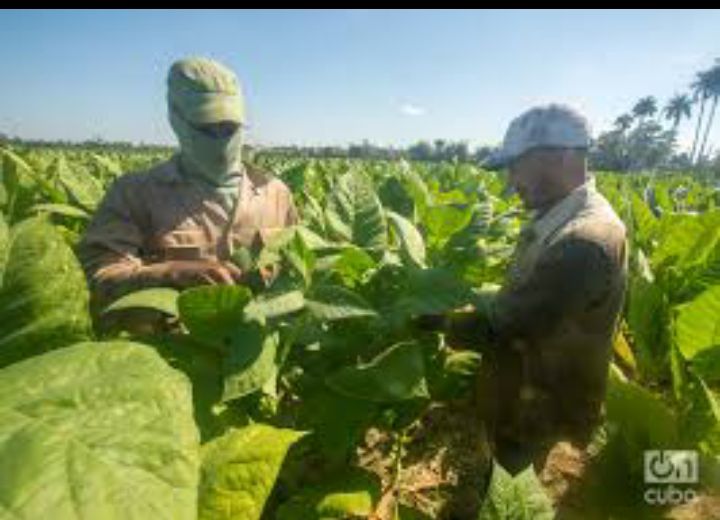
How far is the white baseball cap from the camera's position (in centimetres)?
246

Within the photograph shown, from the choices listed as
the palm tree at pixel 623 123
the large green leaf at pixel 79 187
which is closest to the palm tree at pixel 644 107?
the palm tree at pixel 623 123

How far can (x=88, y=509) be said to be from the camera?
0.52 m

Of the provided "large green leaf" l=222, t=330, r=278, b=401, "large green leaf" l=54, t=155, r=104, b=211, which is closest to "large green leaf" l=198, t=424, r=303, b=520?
"large green leaf" l=222, t=330, r=278, b=401

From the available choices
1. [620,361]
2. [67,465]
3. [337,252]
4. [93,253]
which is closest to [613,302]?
[337,252]

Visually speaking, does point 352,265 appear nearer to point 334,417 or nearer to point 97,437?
point 334,417

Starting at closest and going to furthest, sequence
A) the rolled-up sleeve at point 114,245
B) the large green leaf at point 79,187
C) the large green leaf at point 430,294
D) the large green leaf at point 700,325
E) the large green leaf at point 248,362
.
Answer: the large green leaf at point 248,362
the large green leaf at point 430,294
the large green leaf at point 700,325
the rolled-up sleeve at point 114,245
the large green leaf at point 79,187

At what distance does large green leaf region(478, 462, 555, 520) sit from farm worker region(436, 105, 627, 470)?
1.09 meters

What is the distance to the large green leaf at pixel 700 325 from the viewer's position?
5.87 ft

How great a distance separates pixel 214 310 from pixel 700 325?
1.14 metres

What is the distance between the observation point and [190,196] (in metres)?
2.52

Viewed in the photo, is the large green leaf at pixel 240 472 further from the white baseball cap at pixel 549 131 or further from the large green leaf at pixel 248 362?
the white baseball cap at pixel 549 131

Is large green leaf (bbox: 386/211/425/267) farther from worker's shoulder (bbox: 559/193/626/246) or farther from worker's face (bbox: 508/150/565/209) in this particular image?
worker's face (bbox: 508/150/565/209)

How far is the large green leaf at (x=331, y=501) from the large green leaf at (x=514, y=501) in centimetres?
87

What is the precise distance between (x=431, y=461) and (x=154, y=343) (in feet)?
6.42
